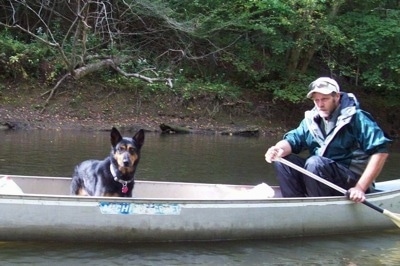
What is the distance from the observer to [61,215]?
5738 mm

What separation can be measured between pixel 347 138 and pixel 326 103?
0.45 metres

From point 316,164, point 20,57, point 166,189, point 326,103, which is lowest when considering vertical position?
point 166,189

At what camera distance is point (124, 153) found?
604 cm

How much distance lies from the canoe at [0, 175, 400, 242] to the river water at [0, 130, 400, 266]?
0.11 metres

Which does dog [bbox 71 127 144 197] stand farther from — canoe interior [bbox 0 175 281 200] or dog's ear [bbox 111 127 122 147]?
canoe interior [bbox 0 175 281 200]

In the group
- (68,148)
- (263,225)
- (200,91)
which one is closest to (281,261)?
(263,225)

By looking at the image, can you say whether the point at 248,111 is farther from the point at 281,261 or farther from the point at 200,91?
the point at 281,261

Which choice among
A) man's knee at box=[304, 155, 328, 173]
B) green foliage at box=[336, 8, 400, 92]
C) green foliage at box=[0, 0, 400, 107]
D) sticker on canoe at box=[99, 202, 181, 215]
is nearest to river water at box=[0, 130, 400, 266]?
sticker on canoe at box=[99, 202, 181, 215]

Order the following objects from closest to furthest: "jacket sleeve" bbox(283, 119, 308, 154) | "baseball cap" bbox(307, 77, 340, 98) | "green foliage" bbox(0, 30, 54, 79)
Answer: "baseball cap" bbox(307, 77, 340, 98) < "jacket sleeve" bbox(283, 119, 308, 154) < "green foliage" bbox(0, 30, 54, 79)

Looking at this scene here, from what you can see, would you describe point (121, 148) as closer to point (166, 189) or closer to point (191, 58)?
point (166, 189)

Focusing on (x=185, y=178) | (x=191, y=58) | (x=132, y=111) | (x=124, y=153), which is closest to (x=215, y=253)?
(x=124, y=153)

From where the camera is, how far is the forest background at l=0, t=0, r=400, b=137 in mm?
20438

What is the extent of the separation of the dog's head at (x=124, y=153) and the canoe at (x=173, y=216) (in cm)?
35

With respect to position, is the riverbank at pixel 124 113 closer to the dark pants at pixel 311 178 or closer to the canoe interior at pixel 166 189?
the canoe interior at pixel 166 189
